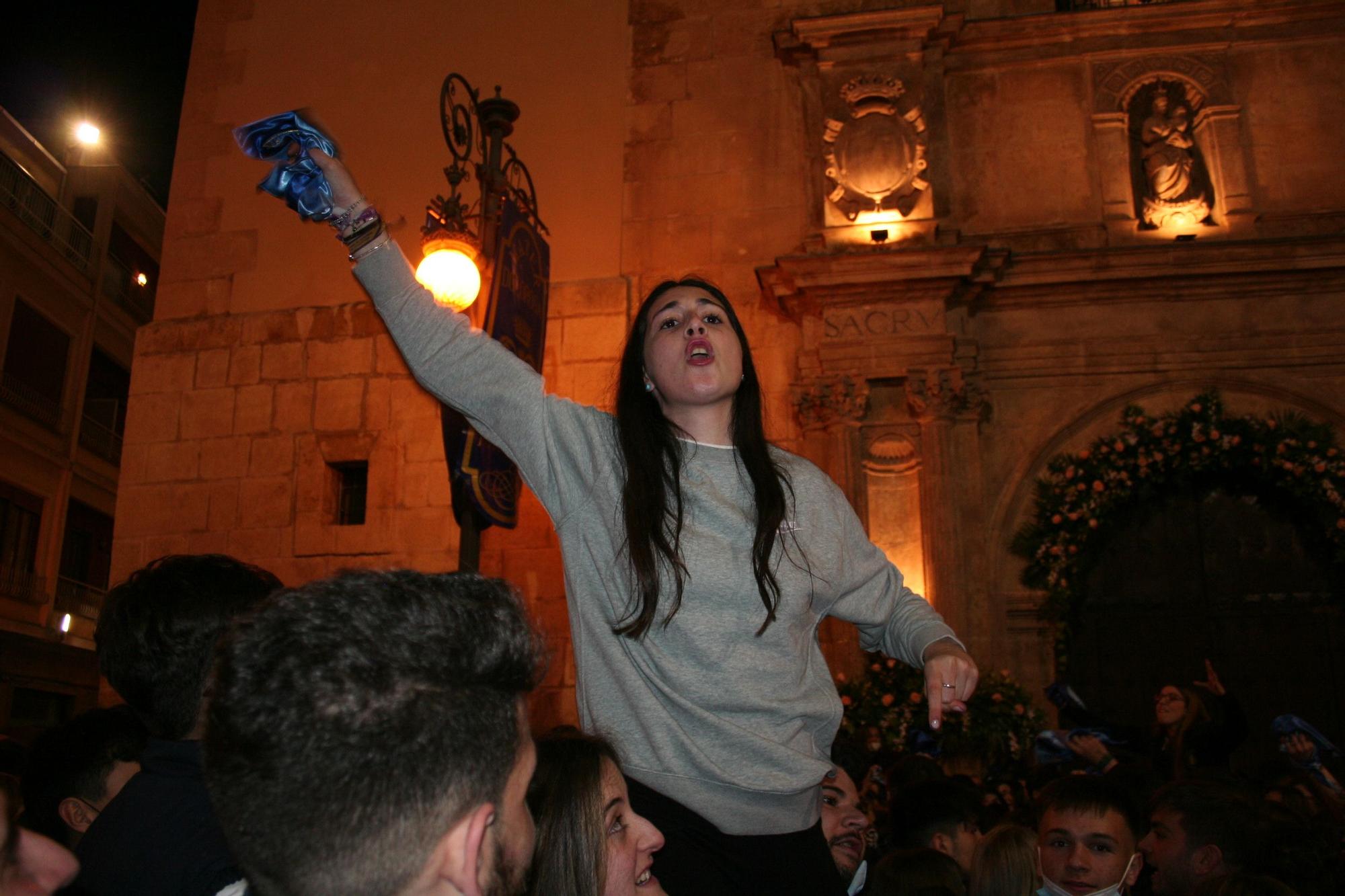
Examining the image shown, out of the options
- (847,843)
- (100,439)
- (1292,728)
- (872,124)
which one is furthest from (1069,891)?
(100,439)

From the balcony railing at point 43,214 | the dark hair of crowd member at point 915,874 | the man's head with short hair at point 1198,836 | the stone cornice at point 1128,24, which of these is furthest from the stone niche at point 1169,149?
the balcony railing at point 43,214

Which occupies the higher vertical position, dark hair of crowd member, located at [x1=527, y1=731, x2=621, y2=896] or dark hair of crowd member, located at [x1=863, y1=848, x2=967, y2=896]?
dark hair of crowd member, located at [x1=527, y1=731, x2=621, y2=896]

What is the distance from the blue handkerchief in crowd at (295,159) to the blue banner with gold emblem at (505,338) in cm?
309

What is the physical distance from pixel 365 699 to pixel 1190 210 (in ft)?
30.3

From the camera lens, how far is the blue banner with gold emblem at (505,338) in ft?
19.4

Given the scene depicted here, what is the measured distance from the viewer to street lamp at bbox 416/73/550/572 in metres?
5.94

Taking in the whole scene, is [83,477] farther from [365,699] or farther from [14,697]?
[365,699]

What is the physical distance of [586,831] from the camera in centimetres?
207

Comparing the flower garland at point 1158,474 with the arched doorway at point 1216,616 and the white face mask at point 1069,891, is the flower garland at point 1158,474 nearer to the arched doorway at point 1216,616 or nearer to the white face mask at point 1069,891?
the arched doorway at point 1216,616

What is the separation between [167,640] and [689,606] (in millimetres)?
987

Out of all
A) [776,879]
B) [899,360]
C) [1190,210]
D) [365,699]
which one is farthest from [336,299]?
[365,699]

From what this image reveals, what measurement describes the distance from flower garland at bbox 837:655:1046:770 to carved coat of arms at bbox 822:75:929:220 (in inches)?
140

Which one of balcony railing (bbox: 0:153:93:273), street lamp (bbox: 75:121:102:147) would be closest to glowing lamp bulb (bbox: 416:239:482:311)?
balcony railing (bbox: 0:153:93:273)

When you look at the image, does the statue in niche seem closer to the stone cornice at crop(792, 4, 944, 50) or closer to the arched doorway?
the stone cornice at crop(792, 4, 944, 50)
